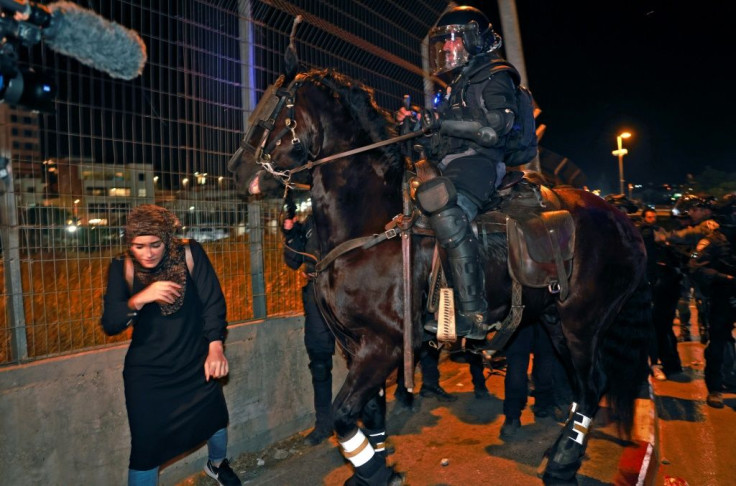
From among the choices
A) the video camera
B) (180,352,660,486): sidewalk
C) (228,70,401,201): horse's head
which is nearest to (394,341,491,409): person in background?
(180,352,660,486): sidewalk

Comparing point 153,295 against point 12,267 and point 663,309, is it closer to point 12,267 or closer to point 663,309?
point 12,267

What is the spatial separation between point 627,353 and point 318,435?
3.03 m

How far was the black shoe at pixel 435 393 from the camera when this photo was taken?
6.36m

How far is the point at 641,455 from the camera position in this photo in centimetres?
412

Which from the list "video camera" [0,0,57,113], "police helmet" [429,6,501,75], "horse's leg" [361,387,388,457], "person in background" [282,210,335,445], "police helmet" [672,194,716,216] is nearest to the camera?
"video camera" [0,0,57,113]

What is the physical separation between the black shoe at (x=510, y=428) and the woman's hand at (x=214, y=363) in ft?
9.64

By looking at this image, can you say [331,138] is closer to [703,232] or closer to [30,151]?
[30,151]

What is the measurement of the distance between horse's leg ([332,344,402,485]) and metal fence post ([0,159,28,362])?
7.24 ft

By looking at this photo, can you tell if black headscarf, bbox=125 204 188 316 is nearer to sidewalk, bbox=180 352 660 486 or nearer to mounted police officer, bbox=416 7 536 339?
mounted police officer, bbox=416 7 536 339

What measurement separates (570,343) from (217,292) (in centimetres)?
288

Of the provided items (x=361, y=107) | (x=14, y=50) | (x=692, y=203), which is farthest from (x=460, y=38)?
(x=692, y=203)

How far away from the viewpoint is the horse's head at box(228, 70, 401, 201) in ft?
11.9

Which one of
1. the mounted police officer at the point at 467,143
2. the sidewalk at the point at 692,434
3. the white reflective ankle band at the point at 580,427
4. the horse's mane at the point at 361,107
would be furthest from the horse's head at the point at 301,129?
the sidewalk at the point at 692,434

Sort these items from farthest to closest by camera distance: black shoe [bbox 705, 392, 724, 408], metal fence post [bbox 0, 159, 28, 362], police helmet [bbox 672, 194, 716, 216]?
police helmet [bbox 672, 194, 716, 216]
black shoe [bbox 705, 392, 724, 408]
metal fence post [bbox 0, 159, 28, 362]
